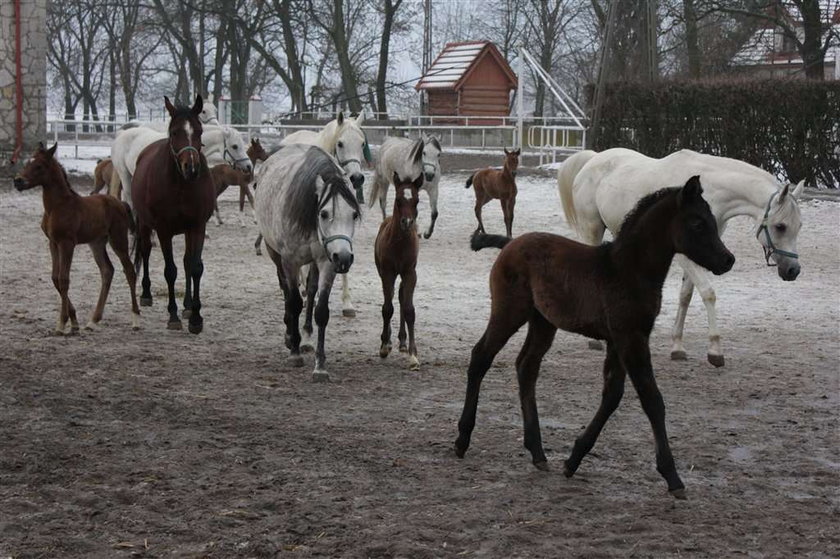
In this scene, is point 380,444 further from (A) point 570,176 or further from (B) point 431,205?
(B) point 431,205

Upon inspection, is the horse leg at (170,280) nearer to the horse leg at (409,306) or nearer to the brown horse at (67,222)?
the brown horse at (67,222)

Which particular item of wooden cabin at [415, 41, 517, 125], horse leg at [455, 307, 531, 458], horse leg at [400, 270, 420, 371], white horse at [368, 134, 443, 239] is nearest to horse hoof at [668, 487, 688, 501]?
horse leg at [455, 307, 531, 458]

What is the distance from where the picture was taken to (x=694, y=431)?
22.4ft

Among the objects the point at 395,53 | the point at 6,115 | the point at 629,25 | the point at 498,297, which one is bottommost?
the point at 498,297

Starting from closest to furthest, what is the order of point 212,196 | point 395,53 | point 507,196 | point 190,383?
point 190,383 < point 212,196 < point 507,196 < point 395,53

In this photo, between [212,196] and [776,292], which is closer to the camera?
[212,196]

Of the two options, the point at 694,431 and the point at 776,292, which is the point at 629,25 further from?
the point at 694,431

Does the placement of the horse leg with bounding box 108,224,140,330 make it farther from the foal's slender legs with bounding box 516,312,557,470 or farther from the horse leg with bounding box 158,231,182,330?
the foal's slender legs with bounding box 516,312,557,470

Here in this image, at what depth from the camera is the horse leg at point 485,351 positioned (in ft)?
19.4

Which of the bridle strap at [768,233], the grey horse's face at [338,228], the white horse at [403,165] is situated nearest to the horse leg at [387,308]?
the grey horse's face at [338,228]

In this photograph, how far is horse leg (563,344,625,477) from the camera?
5.64 meters

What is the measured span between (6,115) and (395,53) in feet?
144

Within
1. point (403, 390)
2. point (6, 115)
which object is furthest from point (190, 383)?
point (6, 115)

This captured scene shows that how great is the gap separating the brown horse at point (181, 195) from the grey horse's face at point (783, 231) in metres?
4.89
